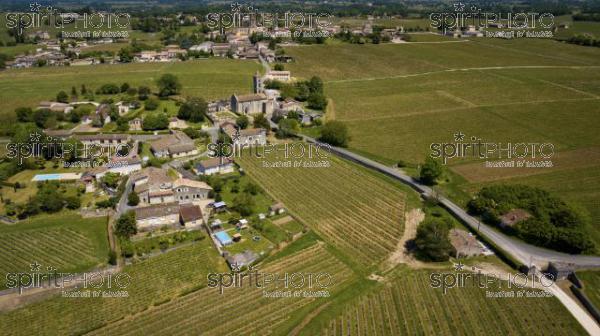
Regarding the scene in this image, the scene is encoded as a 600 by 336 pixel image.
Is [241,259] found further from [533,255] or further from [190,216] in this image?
[533,255]

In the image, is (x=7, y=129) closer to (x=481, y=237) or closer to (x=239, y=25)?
(x=481, y=237)

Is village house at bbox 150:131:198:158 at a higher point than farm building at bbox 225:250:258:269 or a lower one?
higher

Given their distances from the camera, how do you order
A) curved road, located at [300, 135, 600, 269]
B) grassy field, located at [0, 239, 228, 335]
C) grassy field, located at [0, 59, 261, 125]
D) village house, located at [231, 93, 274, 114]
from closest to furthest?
grassy field, located at [0, 239, 228, 335] → curved road, located at [300, 135, 600, 269] → village house, located at [231, 93, 274, 114] → grassy field, located at [0, 59, 261, 125]

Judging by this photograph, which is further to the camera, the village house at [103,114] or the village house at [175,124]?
the village house at [103,114]

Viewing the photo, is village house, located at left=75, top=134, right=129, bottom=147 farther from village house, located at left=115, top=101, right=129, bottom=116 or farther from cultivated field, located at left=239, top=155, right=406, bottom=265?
cultivated field, located at left=239, top=155, right=406, bottom=265

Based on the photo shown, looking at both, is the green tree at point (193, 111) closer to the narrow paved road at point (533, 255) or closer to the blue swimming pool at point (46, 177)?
the blue swimming pool at point (46, 177)

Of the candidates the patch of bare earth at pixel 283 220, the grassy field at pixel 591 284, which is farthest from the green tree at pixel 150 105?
the grassy field at pixel 591 284

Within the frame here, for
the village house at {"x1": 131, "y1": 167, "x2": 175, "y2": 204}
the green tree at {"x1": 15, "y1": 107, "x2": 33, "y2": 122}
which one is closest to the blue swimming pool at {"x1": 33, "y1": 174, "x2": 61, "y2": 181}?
the village house at {"x1": 131, "y1": 167, "x2": 175, "y2": 204}
